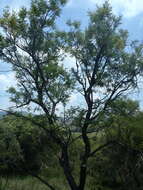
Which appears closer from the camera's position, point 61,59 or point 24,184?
point 61,59

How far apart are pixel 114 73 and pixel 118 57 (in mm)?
553

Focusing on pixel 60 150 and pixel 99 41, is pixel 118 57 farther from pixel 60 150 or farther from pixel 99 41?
pixel 60 150

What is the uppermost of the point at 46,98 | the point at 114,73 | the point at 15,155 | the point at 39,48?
the point at 39,48

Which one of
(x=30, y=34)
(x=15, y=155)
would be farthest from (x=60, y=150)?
(x=30, y=34)

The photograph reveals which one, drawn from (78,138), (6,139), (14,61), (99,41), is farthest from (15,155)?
(99,41)

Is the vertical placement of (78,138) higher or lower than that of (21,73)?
lower

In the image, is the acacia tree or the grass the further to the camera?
the grass

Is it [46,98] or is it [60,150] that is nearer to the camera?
[46,98]

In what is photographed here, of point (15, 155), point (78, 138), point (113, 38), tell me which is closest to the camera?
point (113, 38)

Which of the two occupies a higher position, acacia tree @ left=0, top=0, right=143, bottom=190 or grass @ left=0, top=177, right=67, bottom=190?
acacia tree @ left=0, top=0, right=143, bottom=190

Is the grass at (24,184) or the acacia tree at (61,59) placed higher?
the acacia tree at (61,59)

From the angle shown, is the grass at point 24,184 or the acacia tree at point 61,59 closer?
the acacia tree at point 61,59

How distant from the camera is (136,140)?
11516mm

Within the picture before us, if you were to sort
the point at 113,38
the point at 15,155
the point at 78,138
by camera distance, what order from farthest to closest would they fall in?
1. the point at 15,155
2. the point at 78,138
3. the point at 113,38
